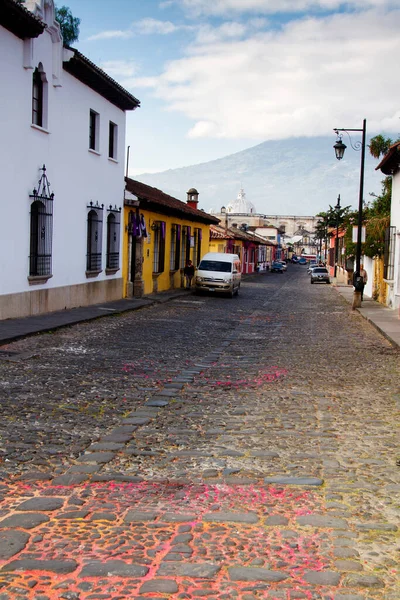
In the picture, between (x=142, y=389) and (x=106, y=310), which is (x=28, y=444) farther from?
(x=106, y=310)

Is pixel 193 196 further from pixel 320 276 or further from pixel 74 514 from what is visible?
pixel 74 514

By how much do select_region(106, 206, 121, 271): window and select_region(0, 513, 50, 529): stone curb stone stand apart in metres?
18.1

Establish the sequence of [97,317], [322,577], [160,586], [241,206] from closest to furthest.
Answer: [160,586] < [322,577] < [97,317] < [241,206]

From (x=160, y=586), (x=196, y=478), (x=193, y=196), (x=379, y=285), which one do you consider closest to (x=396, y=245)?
(x=379, y=285)

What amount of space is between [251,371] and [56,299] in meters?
9.00

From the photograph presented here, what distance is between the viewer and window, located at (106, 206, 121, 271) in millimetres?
22328

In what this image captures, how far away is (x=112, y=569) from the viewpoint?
12.0ft

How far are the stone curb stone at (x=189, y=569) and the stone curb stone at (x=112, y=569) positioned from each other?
11cm

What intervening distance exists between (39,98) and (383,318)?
1101 centimetres

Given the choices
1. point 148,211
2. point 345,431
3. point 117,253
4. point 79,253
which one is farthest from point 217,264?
point 345,431

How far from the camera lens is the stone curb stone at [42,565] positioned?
11.9 ft

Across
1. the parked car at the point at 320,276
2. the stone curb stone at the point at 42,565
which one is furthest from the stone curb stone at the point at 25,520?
the parked car at the point at 320,276

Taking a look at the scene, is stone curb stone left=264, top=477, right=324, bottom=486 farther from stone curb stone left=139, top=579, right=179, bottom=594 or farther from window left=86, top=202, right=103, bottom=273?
window left=86, top=202, right=103, bottom=273

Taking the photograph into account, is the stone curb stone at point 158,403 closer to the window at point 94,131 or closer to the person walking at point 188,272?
the window at point 94,131
